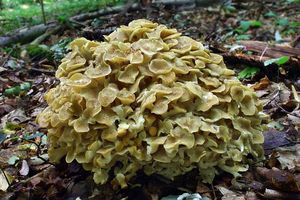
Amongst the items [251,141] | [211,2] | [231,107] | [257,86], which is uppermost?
[231,107]

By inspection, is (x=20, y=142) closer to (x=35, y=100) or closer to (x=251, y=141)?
(x=35, y=100)

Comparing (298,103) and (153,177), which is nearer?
(153,177)

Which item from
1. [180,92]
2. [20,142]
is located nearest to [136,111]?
[180,92]

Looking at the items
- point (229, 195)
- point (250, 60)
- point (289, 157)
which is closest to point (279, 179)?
point (229, 195)

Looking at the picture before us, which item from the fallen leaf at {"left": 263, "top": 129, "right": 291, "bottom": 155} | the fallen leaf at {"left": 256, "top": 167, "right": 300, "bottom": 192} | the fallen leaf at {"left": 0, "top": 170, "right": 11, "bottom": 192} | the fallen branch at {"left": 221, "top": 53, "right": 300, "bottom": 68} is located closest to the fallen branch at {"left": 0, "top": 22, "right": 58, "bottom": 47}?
the fallen branch at {"left": 221, "top": 53, "right": 300, "bottom": 68}

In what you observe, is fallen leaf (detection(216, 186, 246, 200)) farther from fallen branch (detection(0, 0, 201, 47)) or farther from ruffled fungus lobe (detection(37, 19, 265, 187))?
fallen branch (detection(0, 0, 201, 47))

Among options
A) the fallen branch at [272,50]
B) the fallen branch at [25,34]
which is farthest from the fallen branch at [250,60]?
the fallen branch at [25,34]
